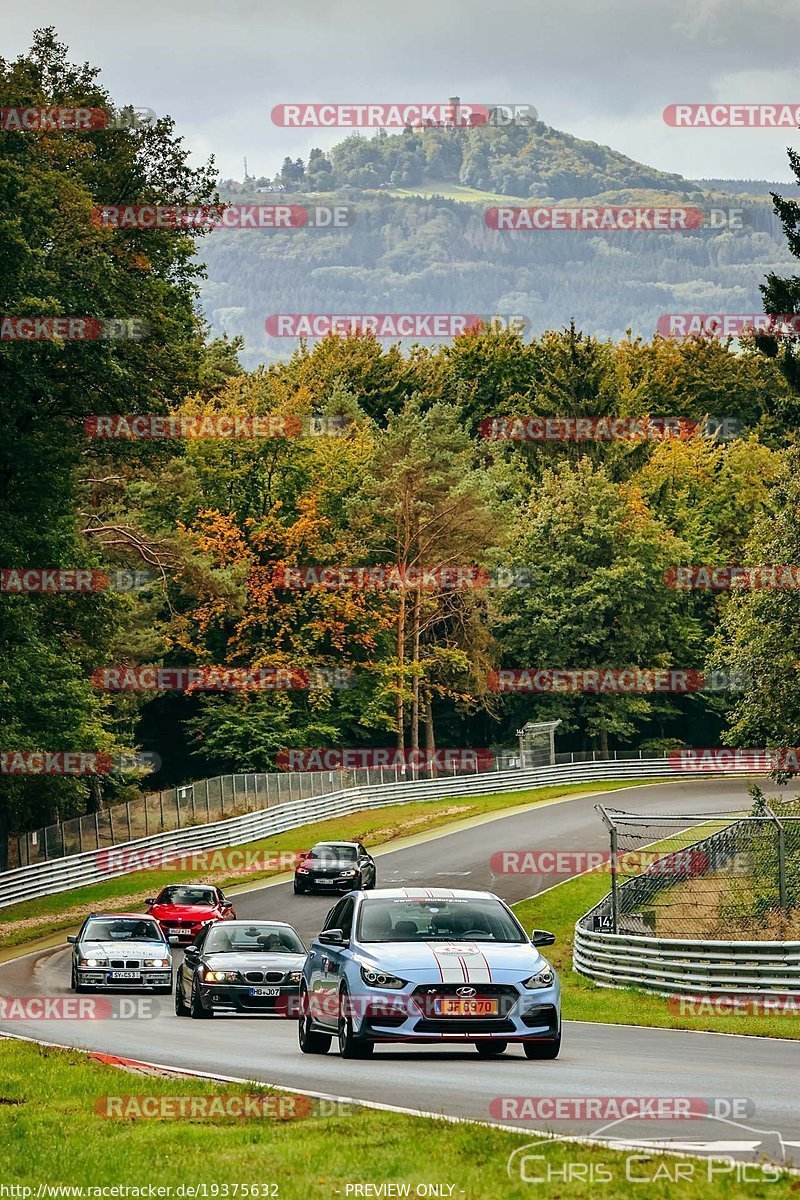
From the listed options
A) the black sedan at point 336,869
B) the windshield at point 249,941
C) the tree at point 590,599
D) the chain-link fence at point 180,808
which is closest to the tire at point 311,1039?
the windshield at point 249,941

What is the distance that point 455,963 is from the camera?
48.0 feet

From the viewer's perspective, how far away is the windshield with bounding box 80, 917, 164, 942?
94.4 ft

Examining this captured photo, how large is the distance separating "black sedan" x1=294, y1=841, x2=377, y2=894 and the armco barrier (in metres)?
7.79

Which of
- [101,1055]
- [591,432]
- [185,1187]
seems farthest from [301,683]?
[185,1187]

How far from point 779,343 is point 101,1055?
2898 cm

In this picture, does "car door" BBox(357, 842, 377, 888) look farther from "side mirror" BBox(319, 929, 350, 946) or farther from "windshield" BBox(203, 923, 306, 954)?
"side mirror" BBox(319, 929, 350, 946)

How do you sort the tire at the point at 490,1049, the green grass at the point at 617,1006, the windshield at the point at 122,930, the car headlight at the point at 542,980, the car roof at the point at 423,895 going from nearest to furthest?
the car headlight at the point at 542,980 < the tire at the point at 490,1049 < the car roof at the point at 423,895 < the green grass at the point at 617,1006 < the windshield at the point at 122,930

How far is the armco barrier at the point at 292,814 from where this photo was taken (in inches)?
1945

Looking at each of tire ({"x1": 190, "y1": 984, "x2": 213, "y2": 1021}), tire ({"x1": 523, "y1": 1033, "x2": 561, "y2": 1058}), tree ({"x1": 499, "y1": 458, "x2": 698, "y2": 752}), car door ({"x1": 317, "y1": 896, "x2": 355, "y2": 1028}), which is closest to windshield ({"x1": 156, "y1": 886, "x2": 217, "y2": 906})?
tire ({"x1": 190, "y1": 984, "x2": 213, "y2": 1021})

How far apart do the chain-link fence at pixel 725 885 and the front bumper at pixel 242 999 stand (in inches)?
212

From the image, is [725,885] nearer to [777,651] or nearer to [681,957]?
[681,957]

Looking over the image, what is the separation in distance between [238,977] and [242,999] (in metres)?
0.33

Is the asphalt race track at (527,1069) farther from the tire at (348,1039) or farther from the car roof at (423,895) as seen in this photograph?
the car roof at (423,895)

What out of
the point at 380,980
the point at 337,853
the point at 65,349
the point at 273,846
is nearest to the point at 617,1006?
the point at 380,980
